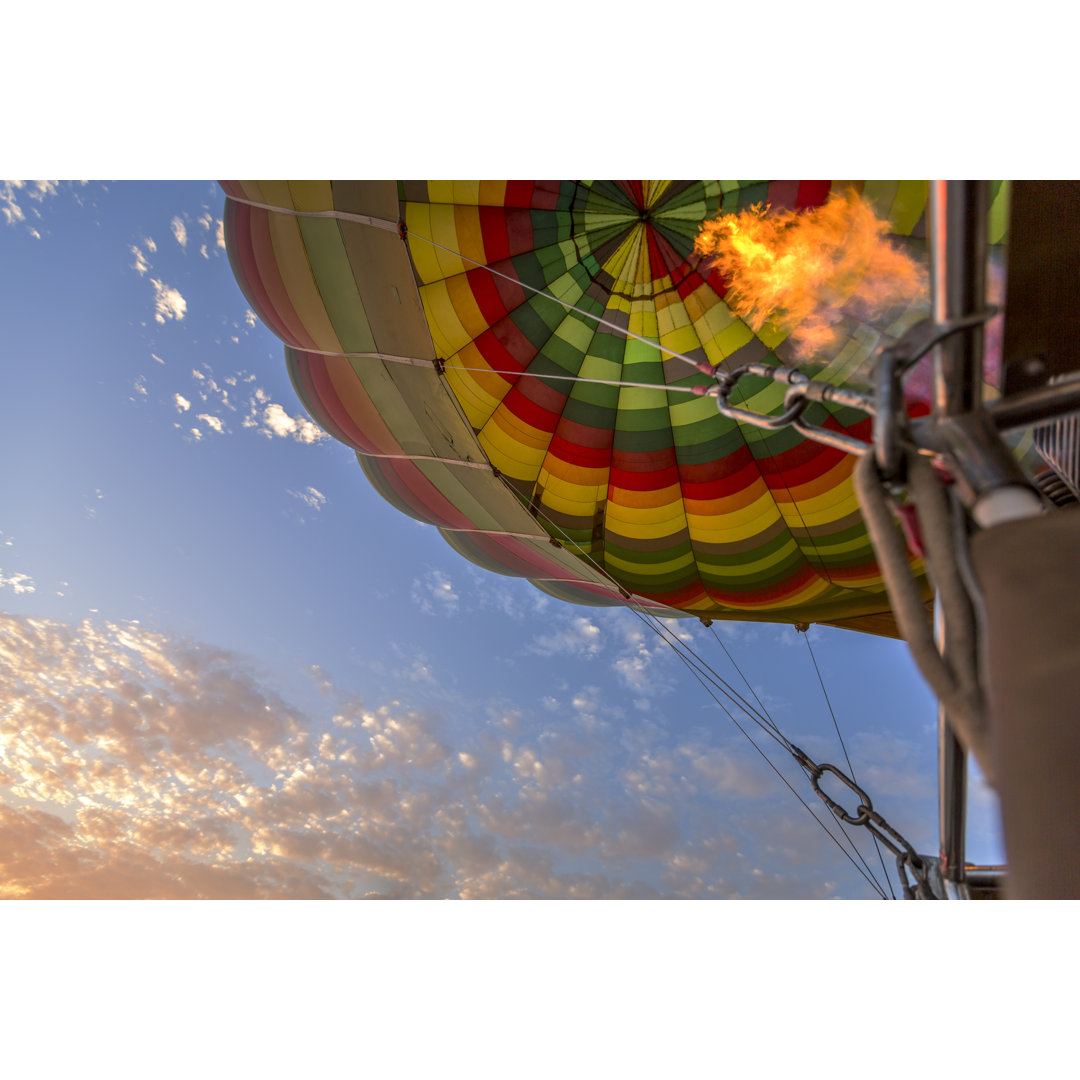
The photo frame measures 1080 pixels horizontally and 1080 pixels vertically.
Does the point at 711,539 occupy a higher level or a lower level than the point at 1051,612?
higher

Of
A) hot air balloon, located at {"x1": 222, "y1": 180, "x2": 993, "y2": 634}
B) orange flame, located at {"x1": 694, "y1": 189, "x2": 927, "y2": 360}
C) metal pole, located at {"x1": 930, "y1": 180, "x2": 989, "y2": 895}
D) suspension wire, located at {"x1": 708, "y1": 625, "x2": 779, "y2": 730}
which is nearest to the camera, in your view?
metal pole, located at {"x1": 930, "y1": 180, "x2": 989, "y2": 895}

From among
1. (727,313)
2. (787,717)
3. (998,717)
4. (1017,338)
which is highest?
(727,313)

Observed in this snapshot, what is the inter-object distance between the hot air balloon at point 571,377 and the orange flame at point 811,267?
2.4 inches

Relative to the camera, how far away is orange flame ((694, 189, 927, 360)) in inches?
82.0

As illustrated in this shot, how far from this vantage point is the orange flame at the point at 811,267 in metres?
2.08

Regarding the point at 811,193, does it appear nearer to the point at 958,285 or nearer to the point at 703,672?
the point at 958,285

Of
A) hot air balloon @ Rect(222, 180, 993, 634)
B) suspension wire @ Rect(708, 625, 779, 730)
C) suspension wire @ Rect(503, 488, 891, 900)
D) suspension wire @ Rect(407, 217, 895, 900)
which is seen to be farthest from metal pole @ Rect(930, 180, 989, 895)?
suspension wire @ Rect(708, 625, 779, 730)

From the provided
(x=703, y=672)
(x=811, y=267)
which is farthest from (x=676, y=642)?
(x=811, y=267)

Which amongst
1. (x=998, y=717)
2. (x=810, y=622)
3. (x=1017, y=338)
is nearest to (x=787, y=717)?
(x=810, y=622)

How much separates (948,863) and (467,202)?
2.49 meters

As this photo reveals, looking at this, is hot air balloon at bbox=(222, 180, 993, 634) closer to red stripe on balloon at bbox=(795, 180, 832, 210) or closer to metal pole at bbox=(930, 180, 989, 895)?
red stripe on balloon at bbox=(795, 180, 832, 210)

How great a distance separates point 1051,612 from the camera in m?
0.67

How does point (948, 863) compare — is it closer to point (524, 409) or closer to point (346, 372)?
point (524, 409)

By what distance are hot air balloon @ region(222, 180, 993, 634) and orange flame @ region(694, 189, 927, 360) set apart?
2.4 inches
